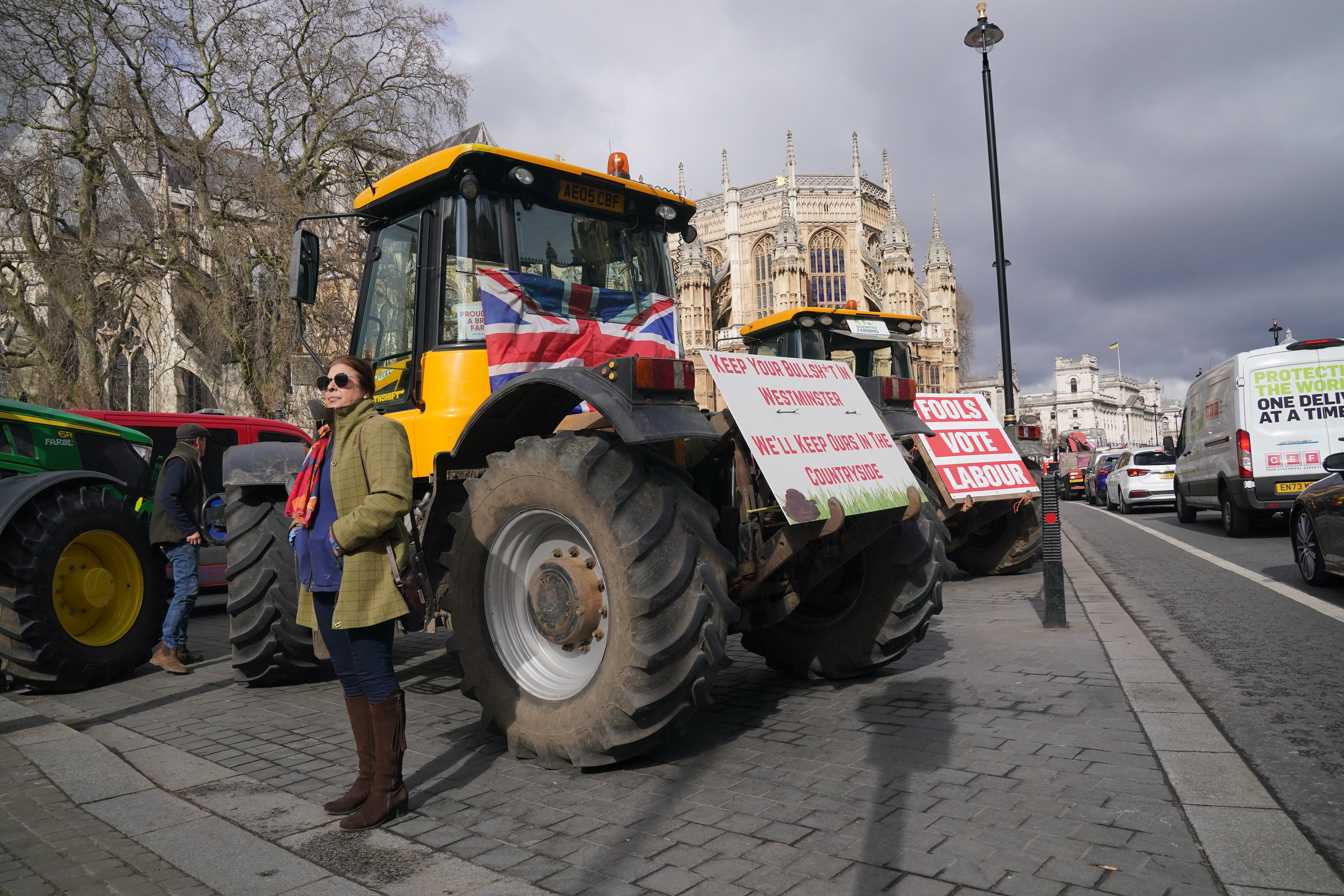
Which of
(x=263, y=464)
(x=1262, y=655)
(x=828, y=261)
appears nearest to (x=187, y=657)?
(x=263, y=464)

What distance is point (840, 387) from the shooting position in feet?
15.1

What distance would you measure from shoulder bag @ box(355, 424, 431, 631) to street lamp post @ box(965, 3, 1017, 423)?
7.21m

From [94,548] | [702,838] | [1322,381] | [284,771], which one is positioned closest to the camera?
[702,838]

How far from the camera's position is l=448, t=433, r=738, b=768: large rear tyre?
342 cm

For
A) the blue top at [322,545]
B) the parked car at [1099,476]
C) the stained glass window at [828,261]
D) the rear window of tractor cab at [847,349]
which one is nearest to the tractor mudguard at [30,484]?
the blue top at [322,545]

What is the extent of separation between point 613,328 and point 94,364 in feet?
62.3

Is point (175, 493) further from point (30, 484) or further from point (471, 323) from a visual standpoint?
point (471, 323)

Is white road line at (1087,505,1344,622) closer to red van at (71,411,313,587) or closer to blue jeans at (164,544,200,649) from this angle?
blue jeans at (164,544,200,649)

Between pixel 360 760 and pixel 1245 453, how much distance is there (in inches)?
520

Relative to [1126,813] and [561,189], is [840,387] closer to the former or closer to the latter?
[561,189]

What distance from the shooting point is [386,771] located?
130 inches

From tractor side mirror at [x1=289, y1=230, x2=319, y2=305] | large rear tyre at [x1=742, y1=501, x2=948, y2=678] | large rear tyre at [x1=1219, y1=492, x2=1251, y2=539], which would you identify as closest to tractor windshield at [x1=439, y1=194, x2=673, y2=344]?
tractor side mirror at [x1=289, y1=230, x2=319, y2=305]

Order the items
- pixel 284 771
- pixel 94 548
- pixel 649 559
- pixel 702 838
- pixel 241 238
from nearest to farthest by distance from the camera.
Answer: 1. pixel 702 838
2. pixel 649 559
3. pixel 284 771
4. pixel 94 548
5. pixel 241 238

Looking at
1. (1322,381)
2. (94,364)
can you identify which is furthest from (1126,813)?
(94,364)
